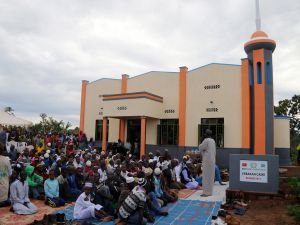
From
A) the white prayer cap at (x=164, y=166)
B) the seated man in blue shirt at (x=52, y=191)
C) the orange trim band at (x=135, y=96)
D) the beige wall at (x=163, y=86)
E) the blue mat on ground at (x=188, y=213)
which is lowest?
the blue mat on ground at (x=188, y=213)

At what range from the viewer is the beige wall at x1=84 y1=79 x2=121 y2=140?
74.9 ft

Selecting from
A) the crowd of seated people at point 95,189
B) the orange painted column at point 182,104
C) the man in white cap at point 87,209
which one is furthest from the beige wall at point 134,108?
the man in white cap at point 87,209

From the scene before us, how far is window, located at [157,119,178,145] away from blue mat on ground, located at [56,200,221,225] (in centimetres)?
1054

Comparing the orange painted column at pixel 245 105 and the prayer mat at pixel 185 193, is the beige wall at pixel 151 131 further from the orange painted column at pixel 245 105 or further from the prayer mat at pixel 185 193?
the prayer mat at pixel 185 193

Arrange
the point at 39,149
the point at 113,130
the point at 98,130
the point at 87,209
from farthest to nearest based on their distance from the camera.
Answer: the point at 98,130 → the point at 113,130 → the point at 39,149 → the point at 87,209

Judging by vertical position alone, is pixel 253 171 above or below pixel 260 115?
below

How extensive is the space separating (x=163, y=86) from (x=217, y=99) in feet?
12.6

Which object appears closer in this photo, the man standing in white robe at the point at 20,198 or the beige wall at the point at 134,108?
the man standing in white robe at the point at 20,198

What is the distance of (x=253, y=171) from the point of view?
357 inches

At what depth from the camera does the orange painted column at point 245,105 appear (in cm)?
1695

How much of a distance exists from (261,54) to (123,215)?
1357cm

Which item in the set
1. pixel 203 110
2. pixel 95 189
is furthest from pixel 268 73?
pixel 95 189

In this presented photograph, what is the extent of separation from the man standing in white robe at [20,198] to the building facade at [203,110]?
37.2 ft

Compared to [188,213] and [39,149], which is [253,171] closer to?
[188,213]
